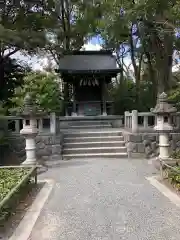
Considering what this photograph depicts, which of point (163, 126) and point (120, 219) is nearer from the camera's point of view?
point (120, 219)

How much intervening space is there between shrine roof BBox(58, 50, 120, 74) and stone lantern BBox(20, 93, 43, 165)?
8.98 m

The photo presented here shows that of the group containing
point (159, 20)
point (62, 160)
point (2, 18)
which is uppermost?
point (2, 18)

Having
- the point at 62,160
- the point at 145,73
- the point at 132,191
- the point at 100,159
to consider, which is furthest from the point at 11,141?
the point at 145,73

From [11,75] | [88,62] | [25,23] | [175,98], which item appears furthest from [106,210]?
[88,62]

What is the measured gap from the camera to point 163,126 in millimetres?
10703

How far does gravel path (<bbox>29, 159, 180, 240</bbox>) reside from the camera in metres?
4.68

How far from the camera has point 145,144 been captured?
509 inches

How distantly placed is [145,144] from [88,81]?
8.60 meters

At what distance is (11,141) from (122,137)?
4450mm

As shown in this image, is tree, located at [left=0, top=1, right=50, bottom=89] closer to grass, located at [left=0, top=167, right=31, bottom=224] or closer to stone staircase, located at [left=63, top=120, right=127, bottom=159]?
stone staircase, located at [left=63, top=120, right=127, bottom=159]

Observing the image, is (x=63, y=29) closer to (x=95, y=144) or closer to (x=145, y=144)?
(x=95, y=144)

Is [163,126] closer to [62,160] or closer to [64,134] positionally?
[62,160]

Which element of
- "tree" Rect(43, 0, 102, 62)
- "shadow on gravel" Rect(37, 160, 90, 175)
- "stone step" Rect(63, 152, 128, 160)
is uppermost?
"tree" Rect(43, 0, 102, 62)

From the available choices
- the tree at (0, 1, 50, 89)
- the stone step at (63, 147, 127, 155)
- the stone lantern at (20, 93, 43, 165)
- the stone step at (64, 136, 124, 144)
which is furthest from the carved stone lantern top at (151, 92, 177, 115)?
the tree at (0, 1, 50, 89)
